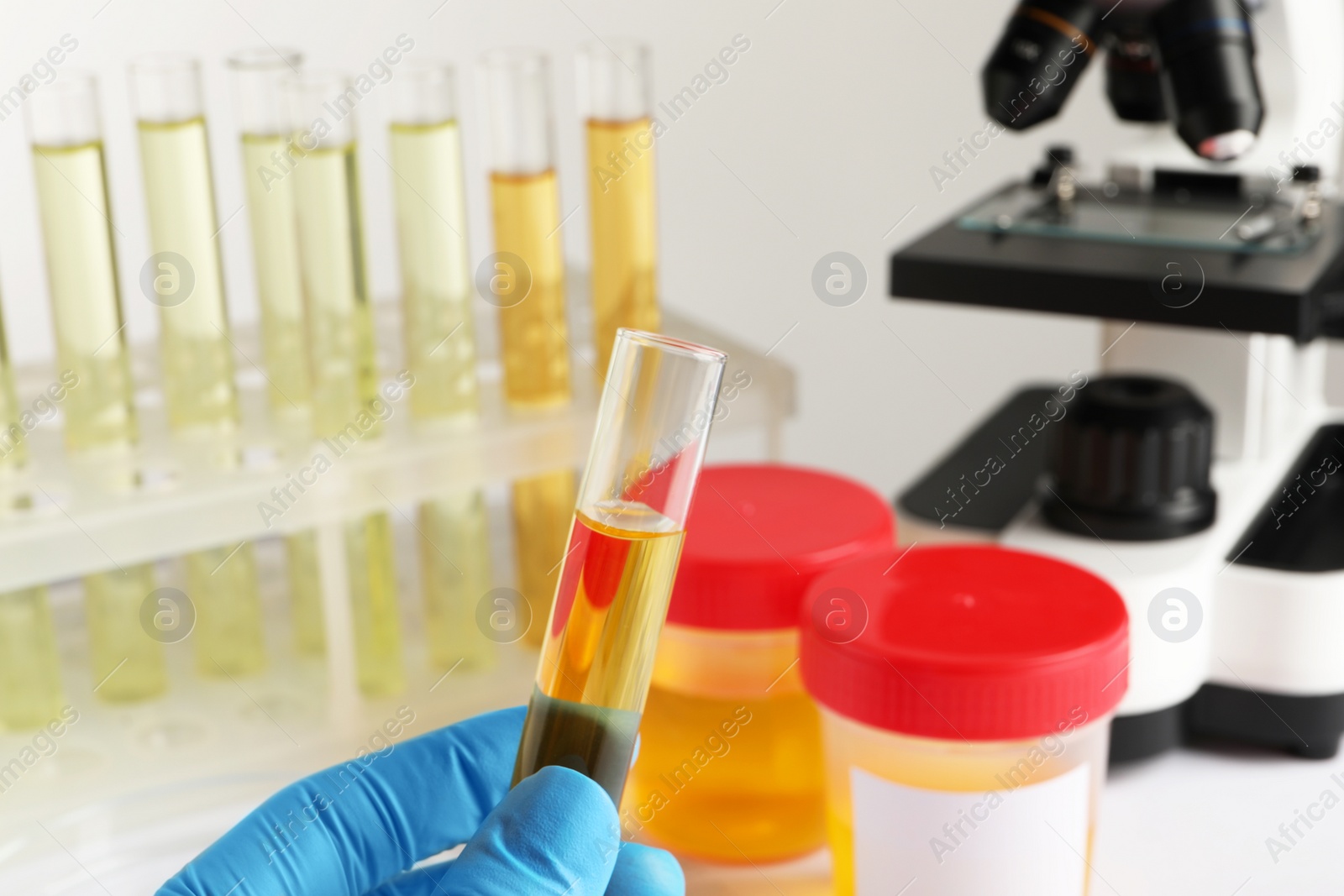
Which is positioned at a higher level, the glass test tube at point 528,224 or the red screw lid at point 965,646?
the glass test tube at point 528,224

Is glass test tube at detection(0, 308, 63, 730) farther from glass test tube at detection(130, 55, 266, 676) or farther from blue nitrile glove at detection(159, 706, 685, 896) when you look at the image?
blue nitrile glove at detection(159, 706, 685, 896)

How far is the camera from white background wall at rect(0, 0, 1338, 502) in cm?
136

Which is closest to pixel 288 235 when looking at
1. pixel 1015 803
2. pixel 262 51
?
pixel 262 51

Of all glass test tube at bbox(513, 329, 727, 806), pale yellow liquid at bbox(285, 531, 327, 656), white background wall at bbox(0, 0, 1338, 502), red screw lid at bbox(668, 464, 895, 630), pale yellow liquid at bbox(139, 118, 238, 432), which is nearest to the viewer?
glass test tube at bbox(513, 329, 727, 806)

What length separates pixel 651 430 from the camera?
586mm

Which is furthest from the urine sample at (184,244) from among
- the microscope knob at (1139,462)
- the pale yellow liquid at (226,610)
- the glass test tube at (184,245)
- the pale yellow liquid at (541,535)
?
the microscope knob at (1139,462)

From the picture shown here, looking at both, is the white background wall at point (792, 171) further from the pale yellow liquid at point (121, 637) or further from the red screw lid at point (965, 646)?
the red screw lid at point (965, 646)

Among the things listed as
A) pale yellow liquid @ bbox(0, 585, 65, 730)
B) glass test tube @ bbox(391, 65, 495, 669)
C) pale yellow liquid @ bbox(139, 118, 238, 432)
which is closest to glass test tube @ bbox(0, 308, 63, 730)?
pale yellow liquid @ bbox(0, 585, 65, 730)

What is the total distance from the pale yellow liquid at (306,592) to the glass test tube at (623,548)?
42 centimetres

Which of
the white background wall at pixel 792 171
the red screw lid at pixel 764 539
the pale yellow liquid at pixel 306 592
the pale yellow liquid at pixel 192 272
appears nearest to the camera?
the red screw lid at pixel 764 539

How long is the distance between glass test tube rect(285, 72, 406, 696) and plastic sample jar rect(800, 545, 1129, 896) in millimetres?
373

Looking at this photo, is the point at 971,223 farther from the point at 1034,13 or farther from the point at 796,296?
the point at 796,296

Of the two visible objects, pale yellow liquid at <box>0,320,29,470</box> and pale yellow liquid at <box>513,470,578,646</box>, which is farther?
pale yellow liquid at <box>513,470,578,646</box>

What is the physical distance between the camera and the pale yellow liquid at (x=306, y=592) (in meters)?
0.98
